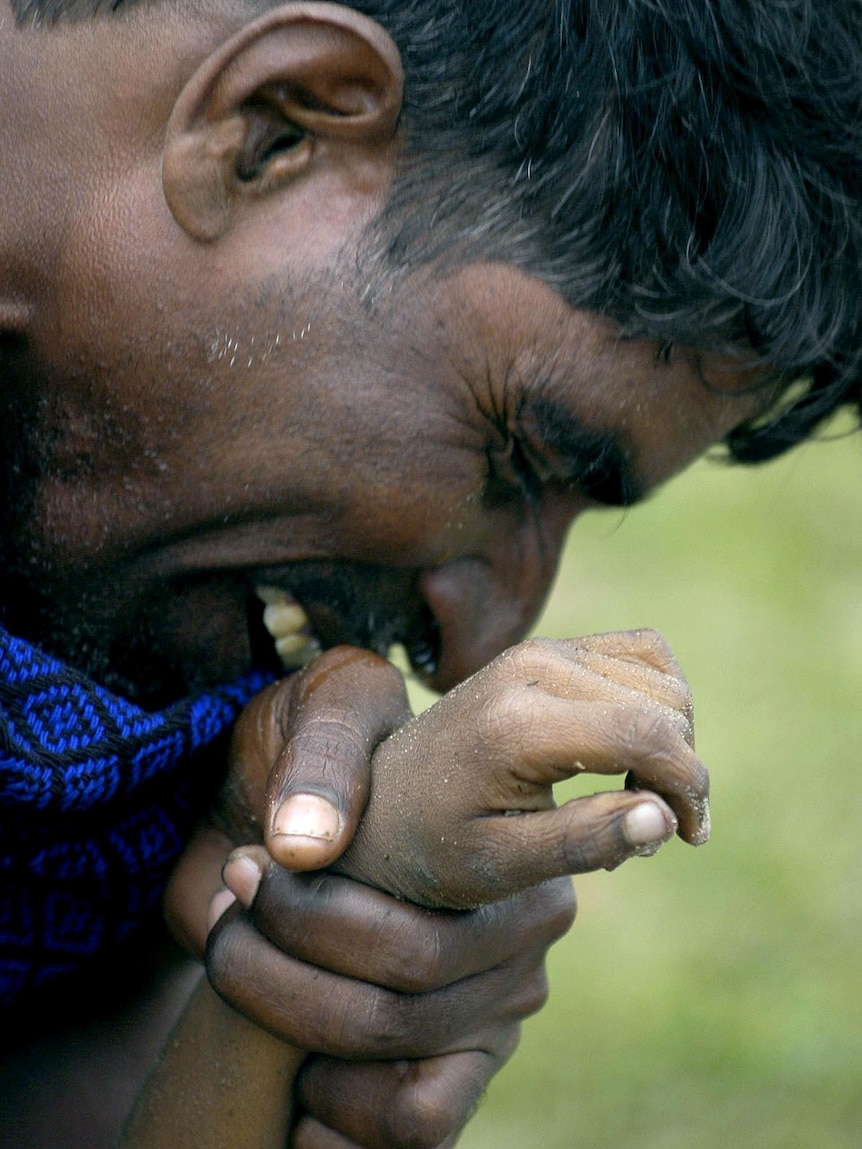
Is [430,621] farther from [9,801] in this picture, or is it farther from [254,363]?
[9,801]

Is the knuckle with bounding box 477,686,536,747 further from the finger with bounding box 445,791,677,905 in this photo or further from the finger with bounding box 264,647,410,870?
the finger with bounding box 264,647,410,870

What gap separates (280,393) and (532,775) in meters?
0.62

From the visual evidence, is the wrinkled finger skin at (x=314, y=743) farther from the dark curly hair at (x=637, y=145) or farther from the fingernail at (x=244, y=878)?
the dark curly hair at (x=637, y=145)

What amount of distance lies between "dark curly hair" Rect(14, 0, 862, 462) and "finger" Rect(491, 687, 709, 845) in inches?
23.8

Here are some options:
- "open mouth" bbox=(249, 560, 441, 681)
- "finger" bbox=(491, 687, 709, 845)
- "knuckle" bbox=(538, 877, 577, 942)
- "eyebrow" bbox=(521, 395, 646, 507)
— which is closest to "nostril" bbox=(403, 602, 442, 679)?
"open mouth" bbox=(249, 560, 441, 681)

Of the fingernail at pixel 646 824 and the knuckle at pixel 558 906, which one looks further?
the knuckle at pixel 558 906

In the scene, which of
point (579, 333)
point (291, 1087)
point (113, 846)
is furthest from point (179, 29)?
point (291, 1087)

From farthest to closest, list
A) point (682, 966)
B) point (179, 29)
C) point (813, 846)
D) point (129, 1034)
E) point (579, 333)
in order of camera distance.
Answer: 1. point (813, 846)
2. point (682, 966)
3. point (129, 1034)
4. point (579, 333)
5. point (179, 29)

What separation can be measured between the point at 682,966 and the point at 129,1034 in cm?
192

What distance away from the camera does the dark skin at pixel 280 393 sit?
1.78m

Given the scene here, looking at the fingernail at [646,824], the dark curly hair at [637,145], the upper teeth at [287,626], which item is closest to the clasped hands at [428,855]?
the fingernail at [646,824]

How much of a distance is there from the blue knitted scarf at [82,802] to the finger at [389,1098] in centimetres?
42

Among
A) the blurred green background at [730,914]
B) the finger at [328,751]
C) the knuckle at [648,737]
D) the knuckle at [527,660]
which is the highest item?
the knuckle at [648,737]

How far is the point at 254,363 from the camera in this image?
1.88 meters
